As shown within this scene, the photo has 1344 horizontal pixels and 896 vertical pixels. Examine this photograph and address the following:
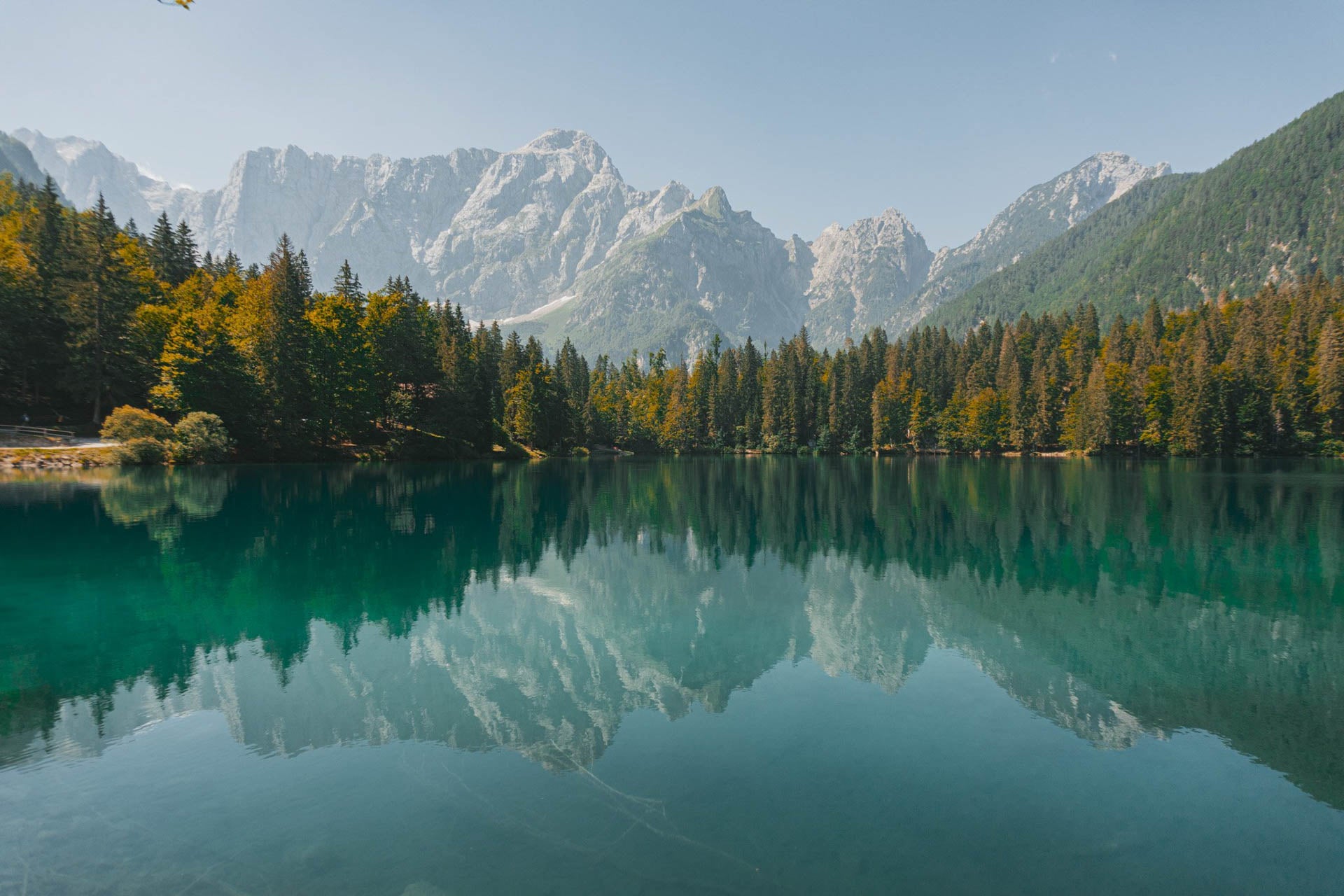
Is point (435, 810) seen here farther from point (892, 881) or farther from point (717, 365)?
point (717, 365)

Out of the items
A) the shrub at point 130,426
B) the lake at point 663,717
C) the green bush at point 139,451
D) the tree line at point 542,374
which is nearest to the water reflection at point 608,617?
the lake at point 663,717

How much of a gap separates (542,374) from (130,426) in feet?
202

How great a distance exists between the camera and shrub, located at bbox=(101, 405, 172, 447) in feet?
201

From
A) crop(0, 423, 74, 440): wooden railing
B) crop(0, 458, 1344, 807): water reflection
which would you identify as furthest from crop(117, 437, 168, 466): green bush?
crop(0, 458, 1344, 807): water reflection

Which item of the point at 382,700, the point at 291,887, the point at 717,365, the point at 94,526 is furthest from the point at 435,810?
the point at 717,365

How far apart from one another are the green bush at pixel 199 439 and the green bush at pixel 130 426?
188cm

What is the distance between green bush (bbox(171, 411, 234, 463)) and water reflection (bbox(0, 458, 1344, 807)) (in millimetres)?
27452

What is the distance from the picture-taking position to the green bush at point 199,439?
2539 inches

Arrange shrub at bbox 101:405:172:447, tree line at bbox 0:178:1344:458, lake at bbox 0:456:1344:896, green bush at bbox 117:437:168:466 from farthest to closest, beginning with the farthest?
tree line at bbox 0:178:1344:458, shrub at bbox 101:405:172:447, green bush at bbox 117:437:168:466, lake at bbox 0:456:1344:896

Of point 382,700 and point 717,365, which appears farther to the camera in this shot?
point 717,365

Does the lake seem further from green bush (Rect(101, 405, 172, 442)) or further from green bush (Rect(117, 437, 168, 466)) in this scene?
green bush (Rect(101, 405, 172, 442))

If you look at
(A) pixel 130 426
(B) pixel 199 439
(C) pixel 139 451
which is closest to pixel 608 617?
(C) pixel 139 451

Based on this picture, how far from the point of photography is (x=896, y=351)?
154375 mm

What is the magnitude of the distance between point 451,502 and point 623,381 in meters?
130
